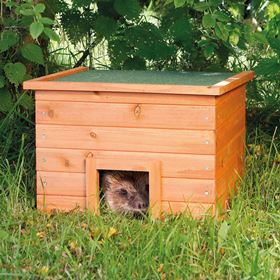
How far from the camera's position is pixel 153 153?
401cm

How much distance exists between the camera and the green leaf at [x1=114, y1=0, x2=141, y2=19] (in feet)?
16.2

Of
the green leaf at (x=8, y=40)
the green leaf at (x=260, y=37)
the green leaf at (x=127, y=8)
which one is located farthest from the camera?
the green leaf at (x=127, y=8)

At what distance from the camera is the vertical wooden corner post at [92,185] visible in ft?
13.4

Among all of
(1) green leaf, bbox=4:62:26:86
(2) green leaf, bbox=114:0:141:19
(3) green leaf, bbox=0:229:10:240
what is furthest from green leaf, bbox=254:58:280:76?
(3) green leaf, bbox=0:229:10:240

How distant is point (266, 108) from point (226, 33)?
4.10 ft

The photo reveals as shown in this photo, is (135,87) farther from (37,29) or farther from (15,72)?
(15,72)

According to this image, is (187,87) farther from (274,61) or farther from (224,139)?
(274,61)

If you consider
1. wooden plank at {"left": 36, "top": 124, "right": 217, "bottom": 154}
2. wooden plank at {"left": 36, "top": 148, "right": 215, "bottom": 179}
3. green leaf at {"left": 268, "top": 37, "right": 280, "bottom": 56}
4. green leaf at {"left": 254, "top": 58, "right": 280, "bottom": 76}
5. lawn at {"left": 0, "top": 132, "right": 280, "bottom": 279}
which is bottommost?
lawn at {"left": 0, "top": 132, "right": 280, "bottom": 279}

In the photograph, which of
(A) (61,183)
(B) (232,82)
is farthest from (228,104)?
(A) (61,183)

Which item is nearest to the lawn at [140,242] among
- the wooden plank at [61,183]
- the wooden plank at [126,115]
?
the wooden plank at [61,183]

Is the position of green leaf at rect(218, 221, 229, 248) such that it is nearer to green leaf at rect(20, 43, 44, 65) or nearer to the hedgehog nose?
the hedgehog nose

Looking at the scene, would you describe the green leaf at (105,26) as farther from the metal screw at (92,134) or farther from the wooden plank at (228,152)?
the metal screw at (92,134)

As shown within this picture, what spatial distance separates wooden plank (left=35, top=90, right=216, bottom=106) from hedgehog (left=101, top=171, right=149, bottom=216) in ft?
1.49

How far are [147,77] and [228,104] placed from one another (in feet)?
1.69
